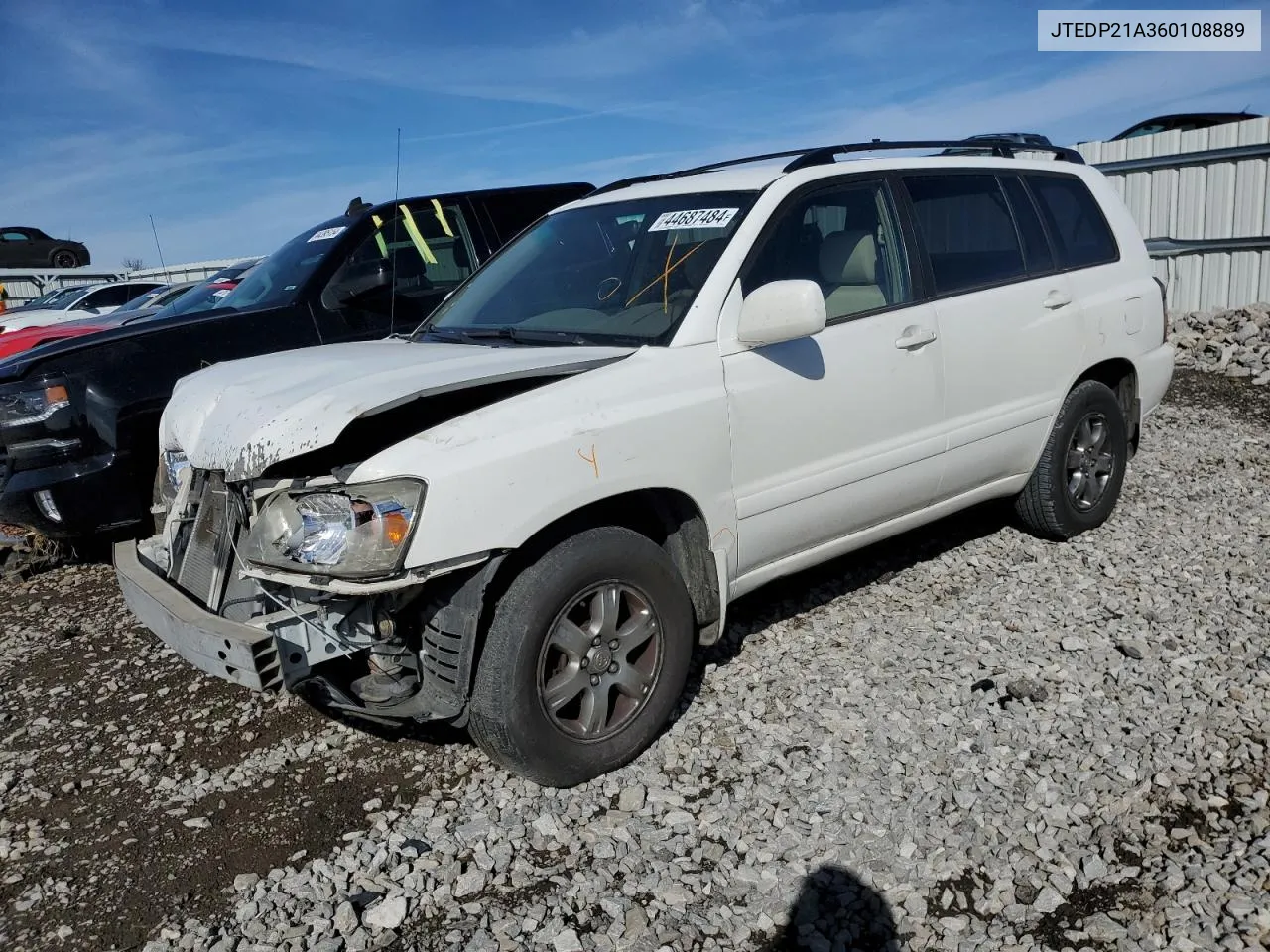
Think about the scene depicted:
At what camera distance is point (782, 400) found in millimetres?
3721

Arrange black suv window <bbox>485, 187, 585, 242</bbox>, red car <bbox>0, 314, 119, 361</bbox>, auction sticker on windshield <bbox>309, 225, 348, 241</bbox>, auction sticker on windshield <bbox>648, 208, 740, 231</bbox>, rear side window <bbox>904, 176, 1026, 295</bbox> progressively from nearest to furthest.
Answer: auction sticker on windshield <bbox>648, 208, 740, 231</bbox>, rear side window <bbox>904, 176, 1026, 295</bbox>, auction sticker on windshield <bbox>309, 225, 348, 241</bbox>, black suv window <bbox>485, 187, 585, 242</bbox>, red car <bbox>0, 314, 119, 361</bbox>

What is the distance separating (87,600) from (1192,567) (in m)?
5.63

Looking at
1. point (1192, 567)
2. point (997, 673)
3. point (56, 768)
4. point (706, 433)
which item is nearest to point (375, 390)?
point (706, 433)

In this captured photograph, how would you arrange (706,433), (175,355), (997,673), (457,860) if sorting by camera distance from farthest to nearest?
(175,355) → (997,673) → (706,433) → (457,860)

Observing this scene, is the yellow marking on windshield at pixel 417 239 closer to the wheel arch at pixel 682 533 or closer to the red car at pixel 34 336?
the wheel arch at pixel 682 533

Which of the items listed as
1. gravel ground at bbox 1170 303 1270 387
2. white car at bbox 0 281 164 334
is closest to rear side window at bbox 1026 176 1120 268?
gravel ground at bbox 1170 303 1270 387

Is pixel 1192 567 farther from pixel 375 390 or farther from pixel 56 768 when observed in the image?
pixel 56 768

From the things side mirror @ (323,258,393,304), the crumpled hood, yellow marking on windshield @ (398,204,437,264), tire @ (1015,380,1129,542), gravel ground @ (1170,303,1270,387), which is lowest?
gravel ground @ (1170,303,1270,387)

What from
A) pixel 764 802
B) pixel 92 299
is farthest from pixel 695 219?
pixel 92 299

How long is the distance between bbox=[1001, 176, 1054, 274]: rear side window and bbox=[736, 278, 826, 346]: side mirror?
189cm

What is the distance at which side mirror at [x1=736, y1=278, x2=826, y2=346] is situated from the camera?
3449 mm

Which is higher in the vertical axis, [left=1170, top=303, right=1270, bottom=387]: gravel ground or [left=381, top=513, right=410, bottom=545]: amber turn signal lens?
[left=381, top=513, right=410, bottom=545]: amber turn signal lens

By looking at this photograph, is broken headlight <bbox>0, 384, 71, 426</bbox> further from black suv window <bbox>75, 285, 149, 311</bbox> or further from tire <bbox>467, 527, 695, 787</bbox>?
black suv window <bbox>75, 285, 149, 311</bbox>

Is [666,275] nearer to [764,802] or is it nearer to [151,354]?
[764,802]
